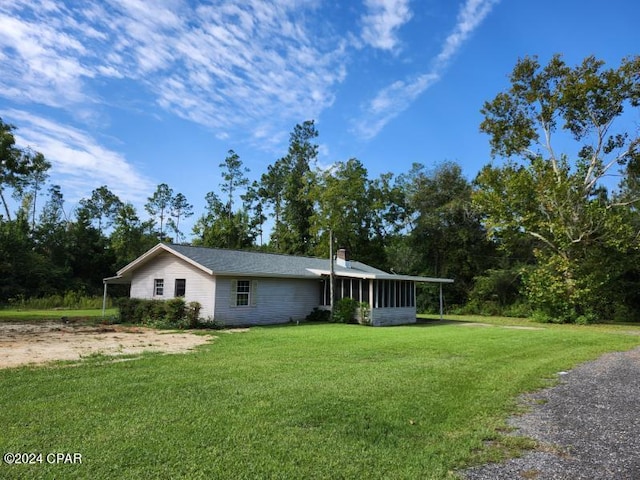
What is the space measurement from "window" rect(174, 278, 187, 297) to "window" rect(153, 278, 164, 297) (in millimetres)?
1156

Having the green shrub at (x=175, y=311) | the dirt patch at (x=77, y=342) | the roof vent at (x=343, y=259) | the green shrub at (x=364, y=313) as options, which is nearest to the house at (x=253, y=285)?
the green shrub at (x=364, y=313)

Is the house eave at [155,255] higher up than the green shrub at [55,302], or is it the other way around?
the house eave at [155,255]

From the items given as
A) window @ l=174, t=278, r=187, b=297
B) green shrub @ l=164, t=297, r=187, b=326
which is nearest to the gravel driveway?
green shrub @ l=164, t=297, r=187, b=326

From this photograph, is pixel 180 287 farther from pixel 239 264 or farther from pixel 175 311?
pixel 239 264

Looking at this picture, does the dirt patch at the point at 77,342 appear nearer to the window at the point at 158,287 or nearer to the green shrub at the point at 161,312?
the green shrub at the point at 161,312

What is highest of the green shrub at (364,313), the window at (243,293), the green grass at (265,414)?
the window at (243,293)

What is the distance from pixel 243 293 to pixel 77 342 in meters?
7.19

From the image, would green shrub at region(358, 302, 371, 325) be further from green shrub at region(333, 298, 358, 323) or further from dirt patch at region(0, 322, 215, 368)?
dirt patch at region(0, 322, 215, 368)

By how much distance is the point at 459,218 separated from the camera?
33.4 metres

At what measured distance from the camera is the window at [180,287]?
17.8 meters

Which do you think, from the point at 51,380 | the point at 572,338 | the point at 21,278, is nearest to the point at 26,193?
the point at 21,278

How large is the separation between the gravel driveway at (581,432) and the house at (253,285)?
11.8 meters

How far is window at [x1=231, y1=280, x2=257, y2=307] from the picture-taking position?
1709 cm

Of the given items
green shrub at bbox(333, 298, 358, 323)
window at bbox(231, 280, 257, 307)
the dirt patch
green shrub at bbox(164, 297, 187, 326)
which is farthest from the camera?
green shrub at bbox(333, 298, 358, 323)
